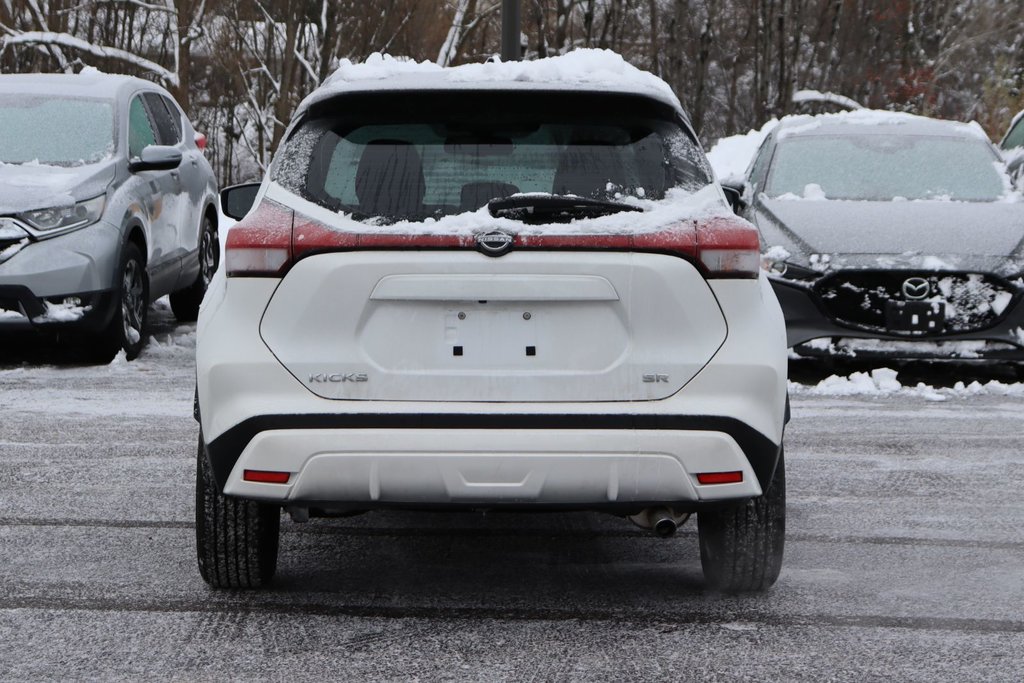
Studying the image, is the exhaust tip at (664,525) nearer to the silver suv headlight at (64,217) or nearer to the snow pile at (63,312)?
the snow pile at (63,312)

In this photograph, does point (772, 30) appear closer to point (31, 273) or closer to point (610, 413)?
point (31, 273)

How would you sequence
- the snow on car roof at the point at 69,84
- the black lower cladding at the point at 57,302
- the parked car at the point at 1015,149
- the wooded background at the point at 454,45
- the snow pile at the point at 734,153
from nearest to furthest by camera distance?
the black lower cladding at the point at 57,302 → the snow on car roof at the point at 69,84 → the parked car at the point at 1015,149 → the snow pile at the point at 734,153 → the wooded background at the point at 454,45

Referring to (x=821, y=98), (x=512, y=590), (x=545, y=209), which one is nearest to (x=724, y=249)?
(x=545, y=209)

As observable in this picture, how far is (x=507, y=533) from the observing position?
18.8ft

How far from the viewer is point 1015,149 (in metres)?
15.4

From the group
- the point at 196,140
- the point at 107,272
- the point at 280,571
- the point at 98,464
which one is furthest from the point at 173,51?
the point at 280,571

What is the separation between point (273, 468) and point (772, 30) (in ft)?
89.8

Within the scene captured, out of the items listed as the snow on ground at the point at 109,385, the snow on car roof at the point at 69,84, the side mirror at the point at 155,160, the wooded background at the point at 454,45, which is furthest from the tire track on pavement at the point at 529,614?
the wooded background at the point at 454,45

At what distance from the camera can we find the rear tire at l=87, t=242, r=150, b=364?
9.99 m

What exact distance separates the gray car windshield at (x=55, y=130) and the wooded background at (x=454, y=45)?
44.9 feet

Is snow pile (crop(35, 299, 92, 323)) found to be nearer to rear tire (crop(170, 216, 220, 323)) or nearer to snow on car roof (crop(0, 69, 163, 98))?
snow on car roof (crop(0, 69, 163, 98))

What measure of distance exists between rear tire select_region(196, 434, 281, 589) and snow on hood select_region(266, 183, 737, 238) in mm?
785

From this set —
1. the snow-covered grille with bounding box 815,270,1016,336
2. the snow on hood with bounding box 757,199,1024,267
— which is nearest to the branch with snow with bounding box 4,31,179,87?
the snow on hood with bounding box 757,199,1024,267

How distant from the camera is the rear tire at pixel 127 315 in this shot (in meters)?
9.99
